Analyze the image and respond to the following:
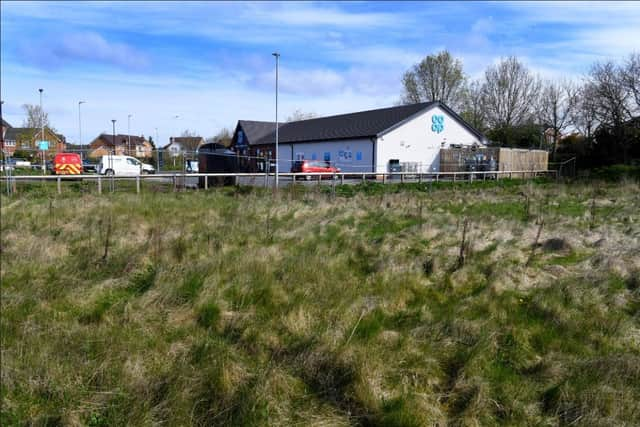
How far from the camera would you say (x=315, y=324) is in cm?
567

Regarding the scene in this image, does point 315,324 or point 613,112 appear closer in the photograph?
point 315,324

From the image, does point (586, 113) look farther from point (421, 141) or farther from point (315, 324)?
point (315, 324)

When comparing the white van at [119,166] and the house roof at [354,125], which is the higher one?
the house roof at [354,125]

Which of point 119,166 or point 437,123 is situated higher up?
point 437,123

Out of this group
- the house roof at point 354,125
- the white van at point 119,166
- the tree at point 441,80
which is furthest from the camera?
the tree at point 441,80

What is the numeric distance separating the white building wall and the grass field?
89.3 feet

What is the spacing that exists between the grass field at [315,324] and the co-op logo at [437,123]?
30844mm

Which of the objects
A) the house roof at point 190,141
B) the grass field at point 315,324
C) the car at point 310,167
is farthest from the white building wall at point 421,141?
the house roof at point 190,141

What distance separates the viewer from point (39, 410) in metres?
4.26

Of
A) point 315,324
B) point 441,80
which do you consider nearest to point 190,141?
point 441,80

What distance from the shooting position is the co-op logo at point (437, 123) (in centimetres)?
4028

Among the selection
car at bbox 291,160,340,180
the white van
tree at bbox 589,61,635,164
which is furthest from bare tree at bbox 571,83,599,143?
the white van

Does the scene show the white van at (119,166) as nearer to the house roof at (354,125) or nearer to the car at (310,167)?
the car at (310,167)

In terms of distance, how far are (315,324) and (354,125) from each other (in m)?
37.8
